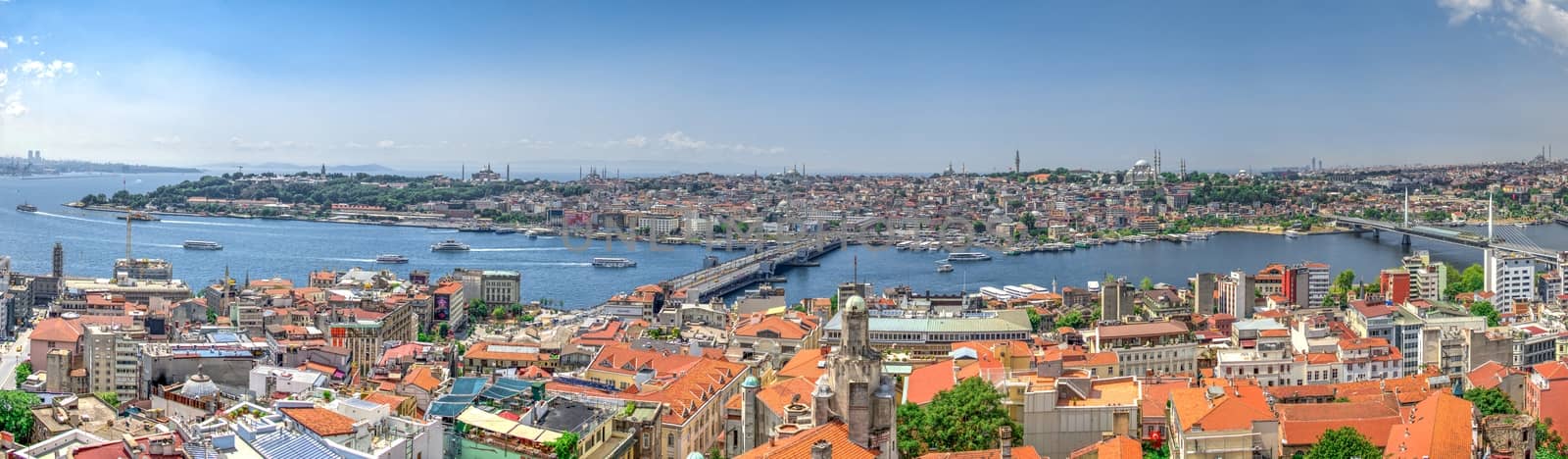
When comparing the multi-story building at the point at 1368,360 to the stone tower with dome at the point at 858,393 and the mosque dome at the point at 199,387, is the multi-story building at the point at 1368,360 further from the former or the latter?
the mosque dome at the point at 199,387

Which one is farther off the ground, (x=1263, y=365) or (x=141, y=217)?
(x=141, y=217)

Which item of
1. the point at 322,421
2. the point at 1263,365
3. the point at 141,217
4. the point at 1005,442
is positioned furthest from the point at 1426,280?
the point at 141,217

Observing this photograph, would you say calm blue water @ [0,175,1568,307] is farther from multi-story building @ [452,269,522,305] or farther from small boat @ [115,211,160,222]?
multi-story building @ [452,269,522,305]

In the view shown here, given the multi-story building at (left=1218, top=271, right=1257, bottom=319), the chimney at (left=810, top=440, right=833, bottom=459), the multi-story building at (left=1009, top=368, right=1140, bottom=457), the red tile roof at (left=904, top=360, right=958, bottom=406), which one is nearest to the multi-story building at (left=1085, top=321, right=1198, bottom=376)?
the red tile roof at (left=904, top=360, right=958, bottom=406)

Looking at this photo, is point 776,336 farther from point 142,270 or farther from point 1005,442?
point 142,270

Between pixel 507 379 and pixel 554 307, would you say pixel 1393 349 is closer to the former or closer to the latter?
pixel 507 379
